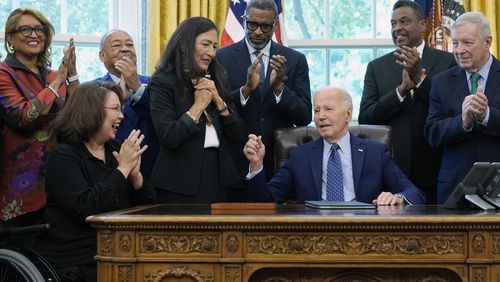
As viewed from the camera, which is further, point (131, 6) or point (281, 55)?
point (131, 6)

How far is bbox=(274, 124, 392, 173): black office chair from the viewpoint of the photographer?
4.97 meters

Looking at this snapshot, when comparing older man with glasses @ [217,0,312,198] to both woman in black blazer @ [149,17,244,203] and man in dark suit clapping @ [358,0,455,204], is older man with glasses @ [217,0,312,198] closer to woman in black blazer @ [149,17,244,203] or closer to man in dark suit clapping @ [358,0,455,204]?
woman in black blazer @ [149,17,244,203]

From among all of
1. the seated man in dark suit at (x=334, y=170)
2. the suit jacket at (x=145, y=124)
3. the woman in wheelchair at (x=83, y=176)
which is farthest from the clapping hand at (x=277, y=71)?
the woman in wheelchair at (x=83, y=176)

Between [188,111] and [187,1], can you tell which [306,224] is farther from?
[187,1]

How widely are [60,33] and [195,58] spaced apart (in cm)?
275

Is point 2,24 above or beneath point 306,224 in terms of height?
above

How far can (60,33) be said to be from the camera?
7117 millimetres

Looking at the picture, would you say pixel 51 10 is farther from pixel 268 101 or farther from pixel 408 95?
pixel 408 95

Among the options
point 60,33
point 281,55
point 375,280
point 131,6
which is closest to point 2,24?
point 60,33

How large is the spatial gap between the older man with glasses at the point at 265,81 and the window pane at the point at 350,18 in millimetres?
2224

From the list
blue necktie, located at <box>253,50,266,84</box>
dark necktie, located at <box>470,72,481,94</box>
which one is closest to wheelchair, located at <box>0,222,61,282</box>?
blue necktie, located at <box>253,50,266,84</box>

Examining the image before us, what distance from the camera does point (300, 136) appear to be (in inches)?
198

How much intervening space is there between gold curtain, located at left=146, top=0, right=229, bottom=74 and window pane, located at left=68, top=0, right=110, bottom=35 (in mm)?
552

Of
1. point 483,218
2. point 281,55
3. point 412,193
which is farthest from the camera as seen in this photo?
point 281,55
